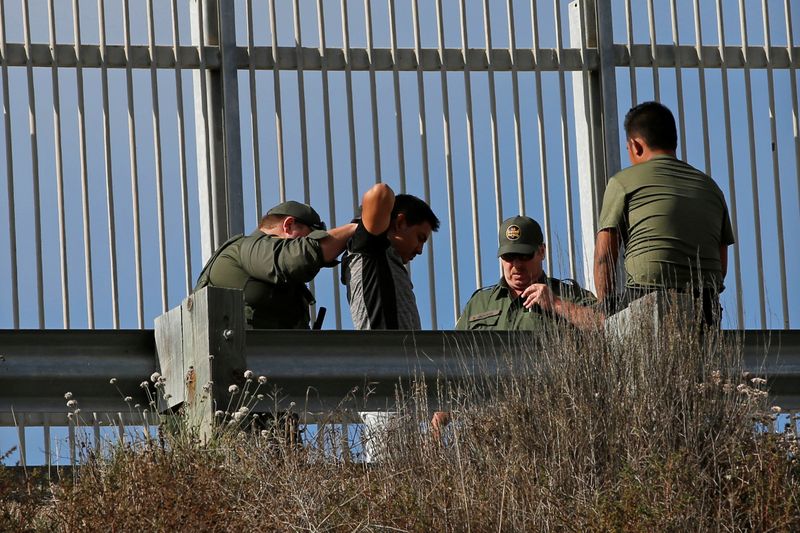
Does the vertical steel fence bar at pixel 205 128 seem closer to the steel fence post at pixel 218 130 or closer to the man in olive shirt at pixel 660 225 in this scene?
the steel fence post at pixel 218 130

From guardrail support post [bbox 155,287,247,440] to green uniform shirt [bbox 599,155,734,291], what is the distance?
1757 mm

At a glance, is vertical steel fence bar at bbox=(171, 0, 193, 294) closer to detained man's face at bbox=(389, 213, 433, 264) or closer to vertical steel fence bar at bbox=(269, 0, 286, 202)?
→ vertical steel fence bar at bbox=(269, 0, 286, 202)

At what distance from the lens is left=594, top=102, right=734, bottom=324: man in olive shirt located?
6.45 metres

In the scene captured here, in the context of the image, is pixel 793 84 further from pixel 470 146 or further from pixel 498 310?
pixel 498 310

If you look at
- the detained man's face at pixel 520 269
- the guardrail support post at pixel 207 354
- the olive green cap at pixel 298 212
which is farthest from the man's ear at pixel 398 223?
the guardrail support post at pixel 207 354

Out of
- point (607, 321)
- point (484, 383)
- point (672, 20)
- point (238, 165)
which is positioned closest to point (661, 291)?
point (607, 321)

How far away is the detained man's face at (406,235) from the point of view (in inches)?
280

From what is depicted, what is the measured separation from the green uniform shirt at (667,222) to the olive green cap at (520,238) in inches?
28.0

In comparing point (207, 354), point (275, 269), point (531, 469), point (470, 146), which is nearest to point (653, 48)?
point (470, 146)

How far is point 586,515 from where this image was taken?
4.71m

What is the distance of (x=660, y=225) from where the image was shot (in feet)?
21.5

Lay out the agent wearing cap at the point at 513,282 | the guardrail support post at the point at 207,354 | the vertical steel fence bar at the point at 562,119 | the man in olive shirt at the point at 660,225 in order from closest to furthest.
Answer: the guardrail support post at the point at 207,354, the man in olive shirt at the point at 660,225, the agent wearing cap at the point at 513,282, the vertical steel fence bar at the point at 562,119

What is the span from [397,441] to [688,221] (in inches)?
77.2

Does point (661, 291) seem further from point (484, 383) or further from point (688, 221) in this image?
point (484, 383)
